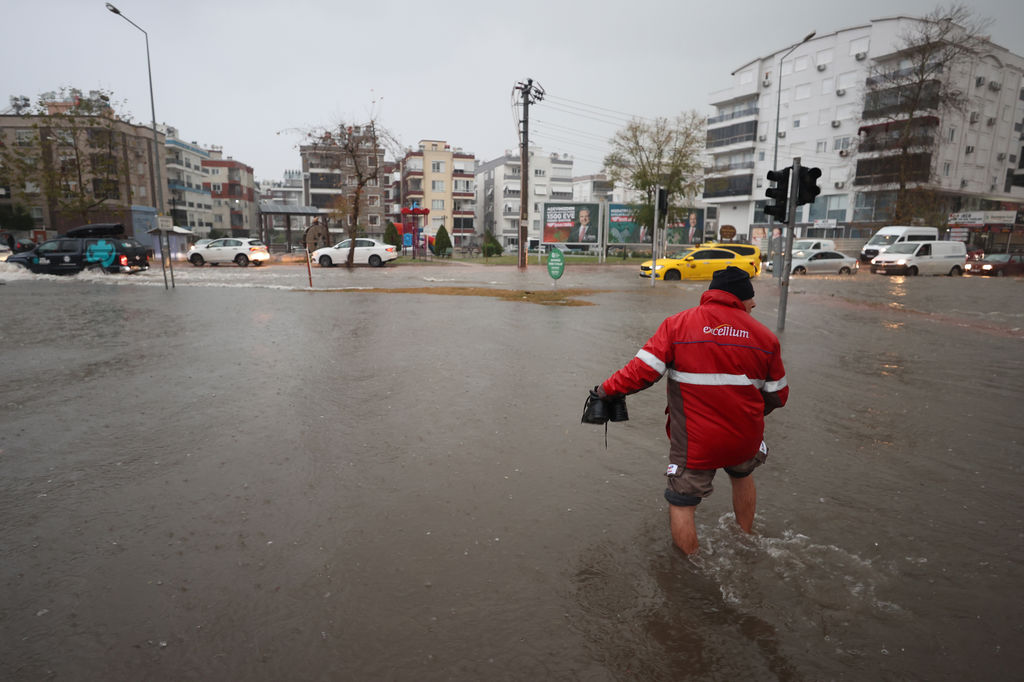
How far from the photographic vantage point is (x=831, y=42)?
5628 centimetres

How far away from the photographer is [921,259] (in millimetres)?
28484

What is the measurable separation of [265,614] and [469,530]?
122cm

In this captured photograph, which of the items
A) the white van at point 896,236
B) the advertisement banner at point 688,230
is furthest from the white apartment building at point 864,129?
the white van at point 896,236

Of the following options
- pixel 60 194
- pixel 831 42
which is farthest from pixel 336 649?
pixel 831 42

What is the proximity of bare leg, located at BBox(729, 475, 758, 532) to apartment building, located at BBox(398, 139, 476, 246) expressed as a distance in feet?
239

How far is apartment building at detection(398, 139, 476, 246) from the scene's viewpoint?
244ft

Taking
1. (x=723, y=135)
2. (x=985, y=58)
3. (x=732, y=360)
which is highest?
(x=985, y=58)

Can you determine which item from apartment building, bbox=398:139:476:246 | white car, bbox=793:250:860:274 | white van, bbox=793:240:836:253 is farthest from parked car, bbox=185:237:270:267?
apartment building, bbox=398:139:476:246

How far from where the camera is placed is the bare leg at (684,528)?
126 inches

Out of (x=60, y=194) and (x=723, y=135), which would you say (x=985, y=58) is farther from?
(x=60, y=194)

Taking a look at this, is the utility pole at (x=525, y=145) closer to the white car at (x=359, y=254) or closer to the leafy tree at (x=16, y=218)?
the white car at (x=359, y=254)

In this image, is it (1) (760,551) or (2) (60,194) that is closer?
(1) (760,551)

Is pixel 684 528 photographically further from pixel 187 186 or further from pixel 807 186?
pixel 187 186

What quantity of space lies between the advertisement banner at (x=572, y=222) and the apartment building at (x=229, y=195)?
52629mm
